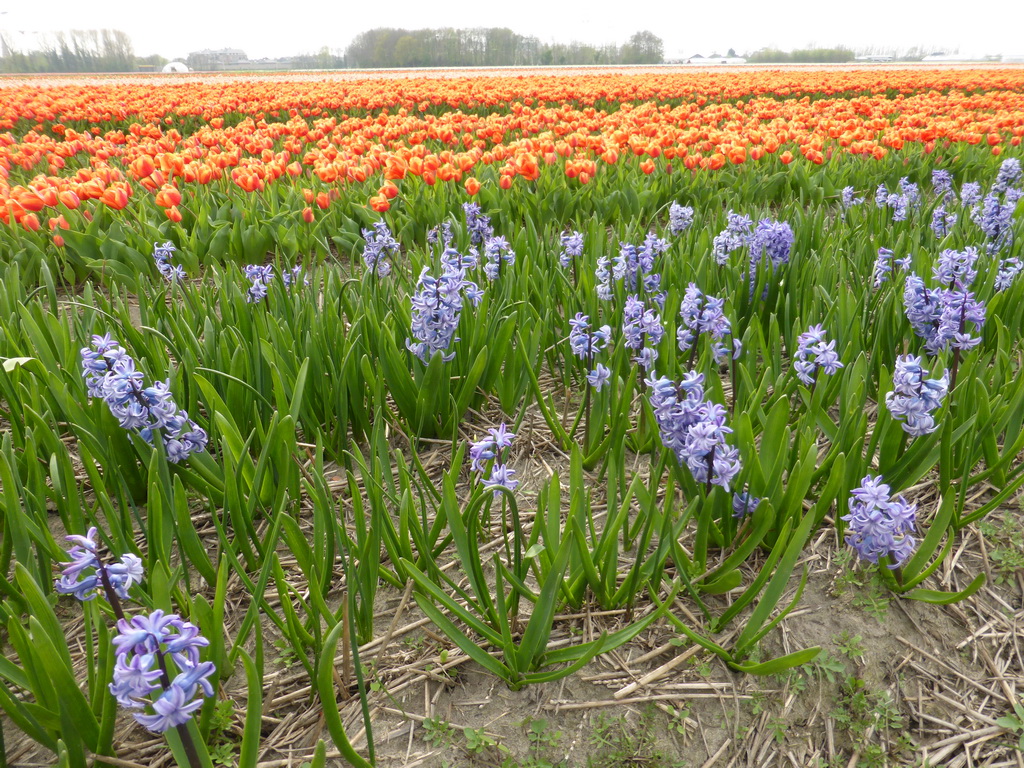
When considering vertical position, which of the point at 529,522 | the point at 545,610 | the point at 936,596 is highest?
the point at 545,610

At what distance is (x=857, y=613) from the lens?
5.63 feet

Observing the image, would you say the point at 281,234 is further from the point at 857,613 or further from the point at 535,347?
the point at 857,613

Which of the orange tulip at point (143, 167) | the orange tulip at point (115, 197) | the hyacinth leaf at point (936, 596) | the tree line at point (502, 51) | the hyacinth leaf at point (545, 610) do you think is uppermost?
the tree line at point (502, 51)

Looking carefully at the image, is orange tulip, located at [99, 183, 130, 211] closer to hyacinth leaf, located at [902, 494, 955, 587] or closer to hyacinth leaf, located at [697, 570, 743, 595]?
hyacinth leaf, located at [697, 570, 743, 595]

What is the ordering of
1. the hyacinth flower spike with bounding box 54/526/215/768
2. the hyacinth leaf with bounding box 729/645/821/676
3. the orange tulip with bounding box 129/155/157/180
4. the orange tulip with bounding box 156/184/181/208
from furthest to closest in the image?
1. the orange tulip with bounding box 129/155/157/180
2. the orange tulip with bounding box 156/184/181/208
3. the hyacinth leaf with bounding box 729/645/821/676
4. the hyacinth flower spike with bounding box 54/526/215/768

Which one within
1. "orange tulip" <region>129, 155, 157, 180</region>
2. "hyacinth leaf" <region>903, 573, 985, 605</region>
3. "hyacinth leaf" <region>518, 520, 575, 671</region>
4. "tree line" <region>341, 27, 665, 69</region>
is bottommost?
"hyacinth leaf" <region>903, 573, 985, 605</region>

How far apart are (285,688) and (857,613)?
1.51 meters

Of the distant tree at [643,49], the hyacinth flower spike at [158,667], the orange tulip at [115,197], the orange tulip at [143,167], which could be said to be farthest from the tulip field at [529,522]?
the distant tree at [643,49]

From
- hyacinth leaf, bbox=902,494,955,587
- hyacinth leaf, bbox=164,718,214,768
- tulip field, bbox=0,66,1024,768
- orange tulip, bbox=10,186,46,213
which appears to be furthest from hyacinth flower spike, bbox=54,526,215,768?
orange tulip, bbox=10,186,46,213

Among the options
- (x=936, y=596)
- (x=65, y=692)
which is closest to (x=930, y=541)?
(x=936, y=596)

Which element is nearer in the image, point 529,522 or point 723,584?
point 723,584

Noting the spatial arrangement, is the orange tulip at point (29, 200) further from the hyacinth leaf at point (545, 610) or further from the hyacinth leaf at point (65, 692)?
the hyacinth leaf at point (545, 610)

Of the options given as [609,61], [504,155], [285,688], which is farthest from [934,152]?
[609,61]

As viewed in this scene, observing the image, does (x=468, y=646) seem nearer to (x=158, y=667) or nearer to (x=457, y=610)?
(x=457, y=610)
